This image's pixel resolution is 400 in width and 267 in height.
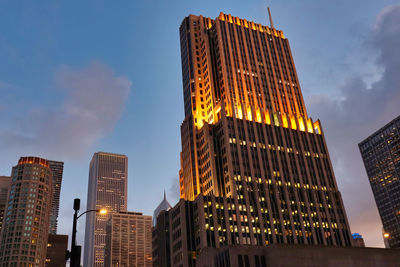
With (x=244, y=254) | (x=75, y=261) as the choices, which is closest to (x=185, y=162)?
(x=244, y=254)

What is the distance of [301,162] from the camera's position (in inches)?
6811

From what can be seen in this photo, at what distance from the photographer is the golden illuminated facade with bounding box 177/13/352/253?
14988 cm

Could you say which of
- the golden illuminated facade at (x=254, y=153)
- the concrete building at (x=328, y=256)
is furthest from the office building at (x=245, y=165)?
the concrete building at (x=328, y=256)

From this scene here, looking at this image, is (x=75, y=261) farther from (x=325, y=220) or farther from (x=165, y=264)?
(x=325, y=220)

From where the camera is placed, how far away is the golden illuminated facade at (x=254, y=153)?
492 feet

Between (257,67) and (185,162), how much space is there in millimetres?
59065

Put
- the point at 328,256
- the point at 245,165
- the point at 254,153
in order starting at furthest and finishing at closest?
the point at 254,153 → the point at 245,165 → the point at 328,256

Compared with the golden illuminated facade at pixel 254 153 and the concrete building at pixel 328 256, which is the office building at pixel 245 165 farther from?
the concrete building at pixel 328 256

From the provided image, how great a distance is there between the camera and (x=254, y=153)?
538ft

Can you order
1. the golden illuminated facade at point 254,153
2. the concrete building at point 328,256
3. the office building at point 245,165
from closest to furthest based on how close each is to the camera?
the concrete building at point 328,256 → the office building at point 245,165 → the golden illuminated facade at point 254,153

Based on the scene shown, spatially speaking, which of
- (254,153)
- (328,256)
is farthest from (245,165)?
(328,256)

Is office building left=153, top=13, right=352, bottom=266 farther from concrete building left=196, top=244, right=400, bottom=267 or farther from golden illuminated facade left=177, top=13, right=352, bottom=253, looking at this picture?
concrete building left=196, top=244, right=400, bottom=267

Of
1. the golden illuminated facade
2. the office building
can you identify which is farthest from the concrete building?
the golden illuminated facade

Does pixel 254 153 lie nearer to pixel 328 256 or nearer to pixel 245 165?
pixel 245 165
